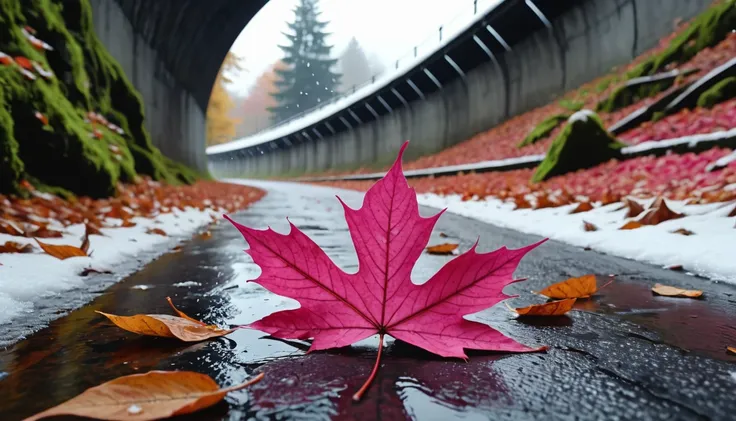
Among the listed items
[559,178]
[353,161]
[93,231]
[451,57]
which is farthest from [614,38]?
[353,161]

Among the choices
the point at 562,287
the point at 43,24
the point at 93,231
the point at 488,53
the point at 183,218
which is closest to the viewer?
the point at 562,287

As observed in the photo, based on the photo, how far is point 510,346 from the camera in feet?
3.00

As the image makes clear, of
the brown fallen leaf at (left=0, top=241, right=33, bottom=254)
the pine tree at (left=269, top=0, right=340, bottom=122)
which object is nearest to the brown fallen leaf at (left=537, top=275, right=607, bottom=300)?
the brown fallen leaf at (left=0, top=241, right=33, bottom=254)

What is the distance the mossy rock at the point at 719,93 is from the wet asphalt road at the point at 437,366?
22.3 ft

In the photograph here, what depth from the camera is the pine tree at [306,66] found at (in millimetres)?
24500

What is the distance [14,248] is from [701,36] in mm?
11577

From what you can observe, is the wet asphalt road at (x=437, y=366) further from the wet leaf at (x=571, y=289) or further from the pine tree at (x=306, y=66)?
the pine tree at (x=306, y=66)

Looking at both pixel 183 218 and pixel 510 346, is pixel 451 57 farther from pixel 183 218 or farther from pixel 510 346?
pixel 510 346

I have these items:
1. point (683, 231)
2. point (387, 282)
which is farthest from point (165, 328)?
point (683, 231)

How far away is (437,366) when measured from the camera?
2.87 ft

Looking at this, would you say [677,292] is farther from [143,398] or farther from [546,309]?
[143,398]

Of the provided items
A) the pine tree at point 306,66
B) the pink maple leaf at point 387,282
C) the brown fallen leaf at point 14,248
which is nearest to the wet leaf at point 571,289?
the pink maple leaf at point 387,282

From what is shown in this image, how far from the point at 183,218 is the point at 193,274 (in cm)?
271

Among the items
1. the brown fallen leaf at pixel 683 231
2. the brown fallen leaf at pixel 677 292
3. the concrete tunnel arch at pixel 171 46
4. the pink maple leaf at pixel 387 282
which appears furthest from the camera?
the concrete tunnel arch at pixel 171 46
